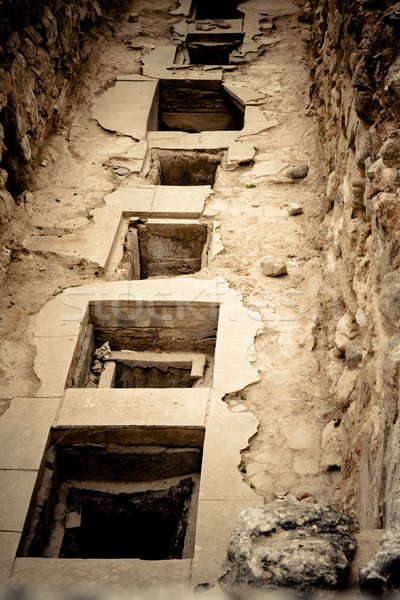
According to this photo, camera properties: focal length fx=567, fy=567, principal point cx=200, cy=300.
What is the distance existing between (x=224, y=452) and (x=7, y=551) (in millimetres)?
1332

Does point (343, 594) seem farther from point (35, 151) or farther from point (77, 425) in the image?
point (35, 151)

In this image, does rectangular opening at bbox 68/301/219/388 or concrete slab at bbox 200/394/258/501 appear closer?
concrete slab at bbox 200/394/258/501

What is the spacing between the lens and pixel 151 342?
4.84m

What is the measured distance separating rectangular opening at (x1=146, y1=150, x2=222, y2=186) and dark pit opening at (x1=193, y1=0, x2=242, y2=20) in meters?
5.08

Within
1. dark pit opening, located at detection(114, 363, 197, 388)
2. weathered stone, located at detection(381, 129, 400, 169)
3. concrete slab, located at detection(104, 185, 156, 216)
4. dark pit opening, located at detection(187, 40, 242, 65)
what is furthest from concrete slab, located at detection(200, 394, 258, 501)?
dark pit opening, located at detection(187, 40, 242, 65)

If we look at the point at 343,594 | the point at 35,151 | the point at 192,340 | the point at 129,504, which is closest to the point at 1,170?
the point at 35,151

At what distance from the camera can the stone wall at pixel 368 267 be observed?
248cm

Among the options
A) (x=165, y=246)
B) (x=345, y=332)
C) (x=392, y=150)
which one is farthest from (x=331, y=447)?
(x=165, y=246)

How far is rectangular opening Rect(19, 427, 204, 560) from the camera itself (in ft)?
12.0

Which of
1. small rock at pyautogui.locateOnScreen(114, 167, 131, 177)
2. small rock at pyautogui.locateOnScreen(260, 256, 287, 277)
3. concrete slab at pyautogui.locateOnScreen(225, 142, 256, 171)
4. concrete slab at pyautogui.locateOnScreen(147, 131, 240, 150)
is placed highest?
concrete slab at pyautogui.locateOnScreen(147, 131, 240, 150)

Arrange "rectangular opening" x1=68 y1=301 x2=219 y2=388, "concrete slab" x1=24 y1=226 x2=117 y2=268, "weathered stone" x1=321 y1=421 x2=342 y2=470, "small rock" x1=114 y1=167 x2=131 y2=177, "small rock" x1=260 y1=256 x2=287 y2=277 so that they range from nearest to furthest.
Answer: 1. "weathered stone" x1=321 y1=421 x2=342 y2=470
2. "rectangular opening" x1=68 y1=301 x2=219 y2=388
3. "small rock" x1=260 y1=256 x2=287 y2=277
4. "concrete slab" x1=24 y1=226 x2=117 y2=268
5. "small rock" x1=114 y1=167 x2=131 y2=177

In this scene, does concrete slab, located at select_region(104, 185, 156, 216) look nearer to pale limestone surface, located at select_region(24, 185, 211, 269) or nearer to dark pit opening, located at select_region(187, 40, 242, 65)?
pale limestone surface, located at select_region(24, 185, 211, 269)

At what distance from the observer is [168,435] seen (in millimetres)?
3707

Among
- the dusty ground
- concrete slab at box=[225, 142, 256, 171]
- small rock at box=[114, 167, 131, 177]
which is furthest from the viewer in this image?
concrete slab at box=[225, 142, 256, 171]
